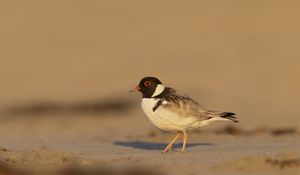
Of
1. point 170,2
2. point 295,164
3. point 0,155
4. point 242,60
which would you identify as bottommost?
point 295,164

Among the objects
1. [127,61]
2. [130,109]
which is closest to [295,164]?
[130,109]

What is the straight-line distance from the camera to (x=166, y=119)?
43.2ft

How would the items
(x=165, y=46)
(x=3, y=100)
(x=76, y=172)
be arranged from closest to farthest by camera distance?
(x=76, y=172) < (x=3, y=100) < (x=165, y=46)

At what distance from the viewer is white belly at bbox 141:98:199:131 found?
43.1ft

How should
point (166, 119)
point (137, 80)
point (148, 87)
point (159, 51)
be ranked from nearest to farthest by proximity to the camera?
point (166, 119) → point (148, 87) → point (137, 80) → point (159, 51)

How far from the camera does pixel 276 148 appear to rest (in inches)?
527

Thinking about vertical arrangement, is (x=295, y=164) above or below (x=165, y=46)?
below

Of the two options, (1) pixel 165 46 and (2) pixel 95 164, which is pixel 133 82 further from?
(2) pixel 95 164

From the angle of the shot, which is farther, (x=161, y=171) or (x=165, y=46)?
(x=165, y=46)

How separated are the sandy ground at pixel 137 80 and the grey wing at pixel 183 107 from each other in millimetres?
479

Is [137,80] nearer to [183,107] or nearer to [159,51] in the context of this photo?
[159,51]

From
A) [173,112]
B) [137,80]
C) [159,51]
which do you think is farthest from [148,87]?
[159,51]

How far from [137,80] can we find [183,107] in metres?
14.6

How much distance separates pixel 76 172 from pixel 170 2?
96.3 feet
